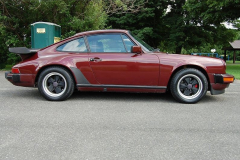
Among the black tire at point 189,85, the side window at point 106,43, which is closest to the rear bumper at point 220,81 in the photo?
the black tire at point 189,85

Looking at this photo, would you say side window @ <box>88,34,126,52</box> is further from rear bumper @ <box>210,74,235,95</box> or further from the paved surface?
rear bumper @ <box>210,74,235,95</box>

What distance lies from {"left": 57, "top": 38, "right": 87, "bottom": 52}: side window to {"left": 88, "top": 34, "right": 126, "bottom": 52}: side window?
0.16 m

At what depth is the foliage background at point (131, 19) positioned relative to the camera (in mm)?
10273

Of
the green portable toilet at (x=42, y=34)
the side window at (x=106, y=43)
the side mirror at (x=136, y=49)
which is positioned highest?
the green portable toilet at (x=42, y=34)

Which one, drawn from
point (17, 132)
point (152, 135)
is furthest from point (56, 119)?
point (152, 135)

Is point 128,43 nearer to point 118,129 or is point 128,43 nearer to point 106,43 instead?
point 106,43

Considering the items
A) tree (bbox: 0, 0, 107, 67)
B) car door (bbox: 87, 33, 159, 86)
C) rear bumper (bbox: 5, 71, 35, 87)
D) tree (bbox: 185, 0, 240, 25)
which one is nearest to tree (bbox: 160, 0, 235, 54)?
tree (bbox: 185, 0, 240, 25)

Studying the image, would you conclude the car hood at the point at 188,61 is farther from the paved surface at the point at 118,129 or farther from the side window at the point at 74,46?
the side window at the point at 74,46

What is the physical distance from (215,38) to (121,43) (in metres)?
25.7

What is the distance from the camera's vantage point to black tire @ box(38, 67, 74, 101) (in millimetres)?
4664

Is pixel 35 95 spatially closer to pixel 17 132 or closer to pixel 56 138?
pixel 17 132

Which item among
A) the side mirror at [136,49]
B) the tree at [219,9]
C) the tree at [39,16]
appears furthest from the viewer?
the tree at [219,9]

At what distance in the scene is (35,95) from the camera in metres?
5.29

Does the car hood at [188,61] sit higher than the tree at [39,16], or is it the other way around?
the tree at [39,16]
